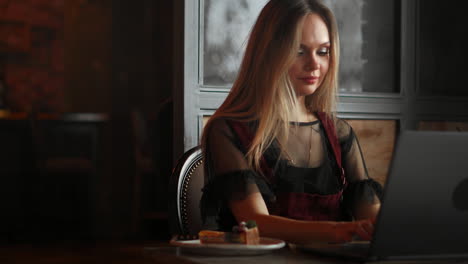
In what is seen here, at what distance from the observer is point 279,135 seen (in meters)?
1.50

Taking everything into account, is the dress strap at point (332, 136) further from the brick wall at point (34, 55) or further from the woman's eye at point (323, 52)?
the brick wall at point (34, 55)

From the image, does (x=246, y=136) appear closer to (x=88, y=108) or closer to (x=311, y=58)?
(x=311, y=58)

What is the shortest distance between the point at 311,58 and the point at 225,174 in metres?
0.31

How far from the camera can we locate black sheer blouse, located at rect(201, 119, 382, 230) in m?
1.41

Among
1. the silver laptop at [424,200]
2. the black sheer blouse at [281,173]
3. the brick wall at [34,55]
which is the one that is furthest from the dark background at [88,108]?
the silver laptop at [424,200]

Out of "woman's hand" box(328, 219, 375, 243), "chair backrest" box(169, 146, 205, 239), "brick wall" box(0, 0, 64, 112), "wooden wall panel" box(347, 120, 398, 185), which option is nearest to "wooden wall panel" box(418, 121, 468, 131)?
"wooden wall panel" box(347, 120, 398, 185)

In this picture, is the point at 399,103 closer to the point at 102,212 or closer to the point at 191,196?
the point at 191,196

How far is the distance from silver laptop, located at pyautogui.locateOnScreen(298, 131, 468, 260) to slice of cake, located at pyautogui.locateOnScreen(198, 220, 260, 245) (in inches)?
6.3

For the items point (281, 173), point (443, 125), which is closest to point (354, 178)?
point (281, 173)

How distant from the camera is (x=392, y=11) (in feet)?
10.1

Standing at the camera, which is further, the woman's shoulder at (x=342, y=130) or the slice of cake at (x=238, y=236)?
the woman's shoulder at (x=342, y=130)

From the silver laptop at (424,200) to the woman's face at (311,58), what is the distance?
556 millimetres

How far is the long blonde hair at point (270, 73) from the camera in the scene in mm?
1438

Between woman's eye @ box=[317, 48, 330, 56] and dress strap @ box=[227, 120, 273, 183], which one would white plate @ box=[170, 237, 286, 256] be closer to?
dress strap @ box=[227, 120, 273, 183]
